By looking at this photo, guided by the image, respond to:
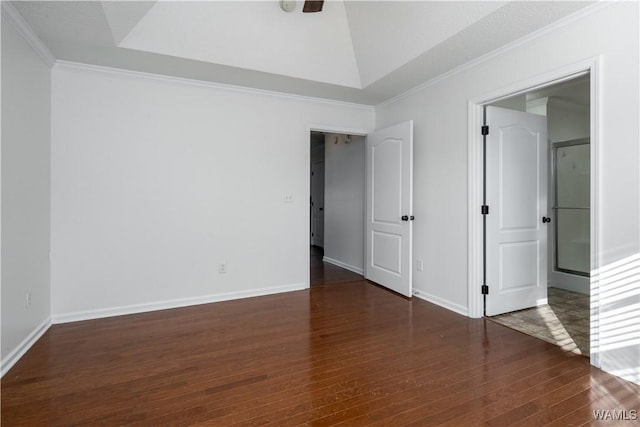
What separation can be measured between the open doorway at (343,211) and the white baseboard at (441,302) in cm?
109

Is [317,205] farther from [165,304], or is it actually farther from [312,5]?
[312,5]

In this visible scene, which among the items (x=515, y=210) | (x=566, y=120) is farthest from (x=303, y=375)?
(x=566, y=120)

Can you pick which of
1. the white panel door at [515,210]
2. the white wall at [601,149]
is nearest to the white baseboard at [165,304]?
the white wall at [601,149]

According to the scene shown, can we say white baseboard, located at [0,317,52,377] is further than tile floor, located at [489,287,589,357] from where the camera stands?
No

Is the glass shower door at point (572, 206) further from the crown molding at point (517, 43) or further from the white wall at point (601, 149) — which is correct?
the crown molding at point (517, 43)

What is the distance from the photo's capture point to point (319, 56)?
3391 mm

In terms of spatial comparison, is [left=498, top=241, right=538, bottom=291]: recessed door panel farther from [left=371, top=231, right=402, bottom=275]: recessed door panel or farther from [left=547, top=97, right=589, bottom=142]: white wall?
[left=547, top=97, right=589, bottom=142]: white wall

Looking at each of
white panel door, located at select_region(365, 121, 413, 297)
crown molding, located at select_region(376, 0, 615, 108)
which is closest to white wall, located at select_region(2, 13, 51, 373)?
white panel door, located at select_region(365, 121, 413, 297)

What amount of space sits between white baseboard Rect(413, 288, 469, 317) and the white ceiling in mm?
2400

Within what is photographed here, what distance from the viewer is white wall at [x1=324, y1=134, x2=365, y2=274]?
4.99 meters

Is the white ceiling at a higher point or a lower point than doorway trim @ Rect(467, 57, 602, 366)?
higher

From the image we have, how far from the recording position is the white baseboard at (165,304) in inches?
121

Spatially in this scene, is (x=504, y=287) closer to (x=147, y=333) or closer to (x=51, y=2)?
(x=147, y=333)

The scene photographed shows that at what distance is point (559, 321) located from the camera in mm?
3018
